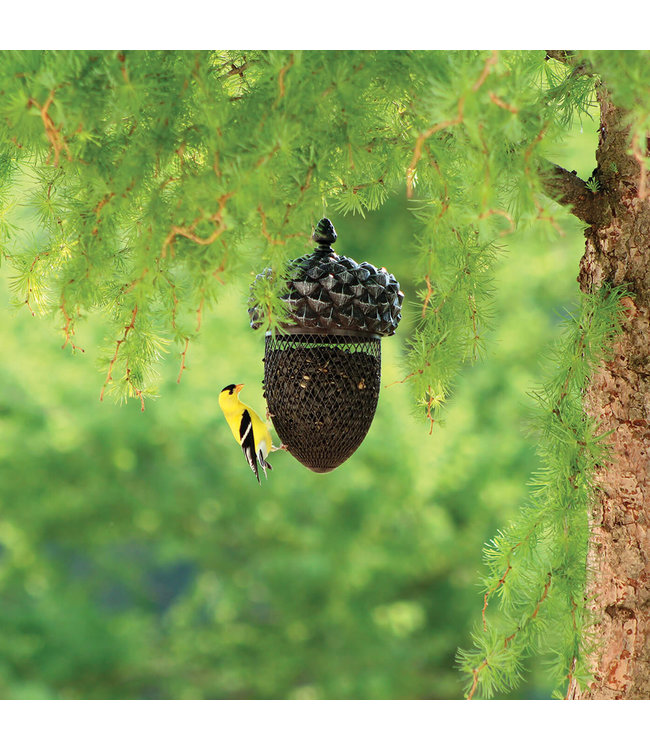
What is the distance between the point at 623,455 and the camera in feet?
3.66

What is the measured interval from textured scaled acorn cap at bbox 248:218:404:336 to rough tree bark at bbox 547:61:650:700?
0.92 ft

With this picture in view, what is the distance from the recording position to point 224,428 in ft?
12.5

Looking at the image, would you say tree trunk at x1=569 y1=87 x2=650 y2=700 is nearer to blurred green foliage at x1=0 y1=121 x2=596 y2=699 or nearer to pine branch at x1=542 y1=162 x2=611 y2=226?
pine branch at x1=542 y1=162 x2=611 y2=226

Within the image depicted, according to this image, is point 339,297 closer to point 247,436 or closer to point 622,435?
point 247,436

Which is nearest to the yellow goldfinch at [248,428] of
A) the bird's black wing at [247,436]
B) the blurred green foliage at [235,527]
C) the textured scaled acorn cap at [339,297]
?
the bird's black wing at [247,436]

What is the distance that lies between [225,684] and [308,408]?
3498 millimetres

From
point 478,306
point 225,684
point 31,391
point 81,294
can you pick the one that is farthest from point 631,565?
point 225,684

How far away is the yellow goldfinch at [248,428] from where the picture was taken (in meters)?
1.25

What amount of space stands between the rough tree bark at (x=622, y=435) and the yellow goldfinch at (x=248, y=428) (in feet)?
1.61

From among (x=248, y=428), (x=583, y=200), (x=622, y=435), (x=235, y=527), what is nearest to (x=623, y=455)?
(x=622, y=435)

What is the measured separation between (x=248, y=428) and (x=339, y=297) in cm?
32

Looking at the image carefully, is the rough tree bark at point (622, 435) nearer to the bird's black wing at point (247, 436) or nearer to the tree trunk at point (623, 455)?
the tree trunk at point (623, 455)

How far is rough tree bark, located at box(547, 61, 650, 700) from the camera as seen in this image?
1.10 m

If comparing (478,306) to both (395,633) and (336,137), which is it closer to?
(336,137)
